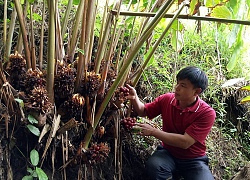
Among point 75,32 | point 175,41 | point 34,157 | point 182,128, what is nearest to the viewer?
point 34,157

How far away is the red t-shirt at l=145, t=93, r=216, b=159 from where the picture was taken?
5.62ft

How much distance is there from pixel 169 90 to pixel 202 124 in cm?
68

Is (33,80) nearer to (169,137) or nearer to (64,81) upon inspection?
(64,81)

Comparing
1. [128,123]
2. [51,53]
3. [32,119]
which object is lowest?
[128,123]

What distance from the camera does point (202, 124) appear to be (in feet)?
5.63

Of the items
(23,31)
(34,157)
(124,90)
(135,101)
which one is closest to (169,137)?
(135,101)

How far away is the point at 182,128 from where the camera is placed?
178 centimetres

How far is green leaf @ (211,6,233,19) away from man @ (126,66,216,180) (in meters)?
0.45

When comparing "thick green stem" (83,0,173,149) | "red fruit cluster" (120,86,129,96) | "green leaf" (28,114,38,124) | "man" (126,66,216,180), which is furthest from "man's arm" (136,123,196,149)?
"green leaf" (28,114,38,124)

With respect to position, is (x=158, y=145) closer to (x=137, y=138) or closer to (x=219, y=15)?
(x=137, y=138)

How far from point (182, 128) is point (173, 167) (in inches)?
9.2

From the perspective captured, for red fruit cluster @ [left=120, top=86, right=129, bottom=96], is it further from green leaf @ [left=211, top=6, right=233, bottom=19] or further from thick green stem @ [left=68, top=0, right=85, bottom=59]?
green leaf @ [left=211, top=6, right=233, bottom=19]

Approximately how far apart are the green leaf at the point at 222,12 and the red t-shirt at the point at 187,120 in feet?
1.94

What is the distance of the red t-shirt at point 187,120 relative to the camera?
171cm
